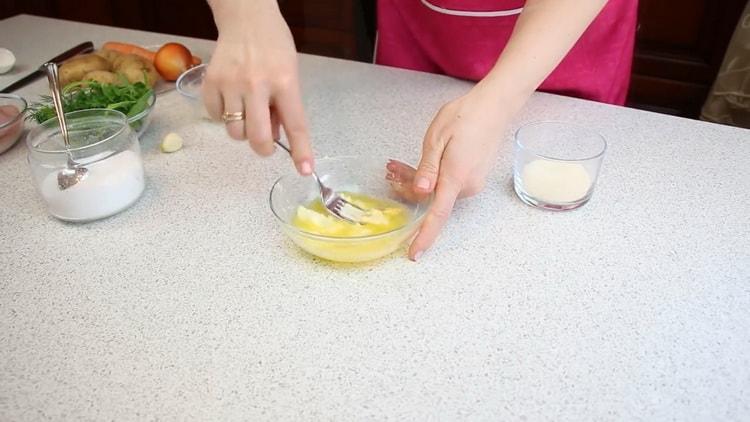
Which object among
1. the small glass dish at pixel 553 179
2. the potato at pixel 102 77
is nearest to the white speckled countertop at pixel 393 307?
the small glass dish at pixel 553 179

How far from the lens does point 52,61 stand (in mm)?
1131

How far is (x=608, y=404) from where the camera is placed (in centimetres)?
51

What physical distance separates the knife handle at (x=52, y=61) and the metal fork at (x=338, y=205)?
25.8 inches

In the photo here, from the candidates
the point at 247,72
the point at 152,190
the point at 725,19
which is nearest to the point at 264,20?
the point at 247,72

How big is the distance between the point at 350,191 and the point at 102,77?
0.52m

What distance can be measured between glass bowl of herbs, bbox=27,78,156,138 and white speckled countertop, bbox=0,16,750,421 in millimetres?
103

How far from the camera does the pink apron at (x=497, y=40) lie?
1009 mm

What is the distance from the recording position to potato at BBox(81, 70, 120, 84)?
991 mm

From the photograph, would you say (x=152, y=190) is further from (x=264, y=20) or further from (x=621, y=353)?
(x=621, y=353)

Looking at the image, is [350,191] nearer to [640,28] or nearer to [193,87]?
[193,87]

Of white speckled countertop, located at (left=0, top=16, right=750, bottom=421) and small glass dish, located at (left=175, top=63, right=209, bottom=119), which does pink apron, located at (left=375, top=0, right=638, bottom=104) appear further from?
small glass dish, located at (left=175, top=63, right=209, bottom=119)

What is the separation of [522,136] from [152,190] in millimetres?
520

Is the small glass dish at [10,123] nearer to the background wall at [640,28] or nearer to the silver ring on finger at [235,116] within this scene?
the silver ring on finger at [235,116]

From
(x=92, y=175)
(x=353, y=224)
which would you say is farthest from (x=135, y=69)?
(x=353, y=224)
